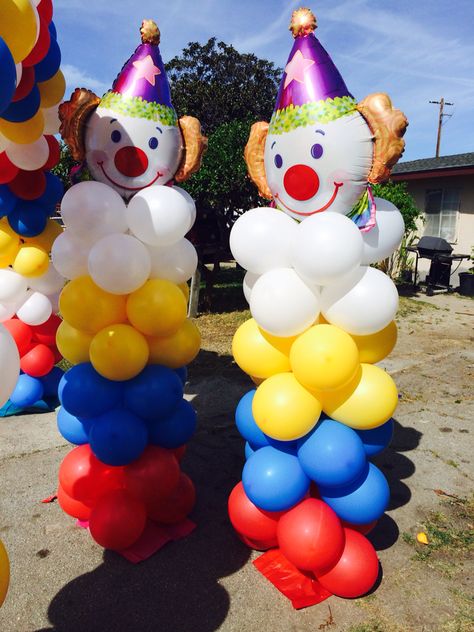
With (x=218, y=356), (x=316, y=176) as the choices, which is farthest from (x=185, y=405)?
(x=218, y=356)

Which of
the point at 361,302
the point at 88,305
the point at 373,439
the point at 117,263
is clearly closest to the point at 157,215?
the point at 117,263

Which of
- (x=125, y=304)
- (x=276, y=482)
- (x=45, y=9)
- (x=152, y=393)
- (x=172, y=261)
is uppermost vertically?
(x=45, y=9)

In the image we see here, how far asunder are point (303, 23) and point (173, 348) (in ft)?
6.86

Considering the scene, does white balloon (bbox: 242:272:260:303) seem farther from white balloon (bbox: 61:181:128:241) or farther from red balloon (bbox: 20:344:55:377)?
red balloon (bbox: 20:344:55:377)

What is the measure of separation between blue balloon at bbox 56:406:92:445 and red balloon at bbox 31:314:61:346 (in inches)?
75.7

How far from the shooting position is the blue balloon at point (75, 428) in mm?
3424

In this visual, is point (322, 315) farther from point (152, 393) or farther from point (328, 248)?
point (152, 393)

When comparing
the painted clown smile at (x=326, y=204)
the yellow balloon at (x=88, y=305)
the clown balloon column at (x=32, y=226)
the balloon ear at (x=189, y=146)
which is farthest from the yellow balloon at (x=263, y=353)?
the clown balloon column at (x=32, y=226)

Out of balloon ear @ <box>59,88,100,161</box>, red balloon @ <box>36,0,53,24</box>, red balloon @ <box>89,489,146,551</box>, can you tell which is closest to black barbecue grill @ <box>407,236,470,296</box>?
balloon ear @ <box>59,88,100,161</box>

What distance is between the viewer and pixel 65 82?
14.1ft

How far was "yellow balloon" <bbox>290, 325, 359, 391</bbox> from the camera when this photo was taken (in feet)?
8.68

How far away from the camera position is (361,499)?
285 cm

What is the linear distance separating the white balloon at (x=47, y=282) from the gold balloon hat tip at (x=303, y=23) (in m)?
3.23

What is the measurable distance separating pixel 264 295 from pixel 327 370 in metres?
0.53
